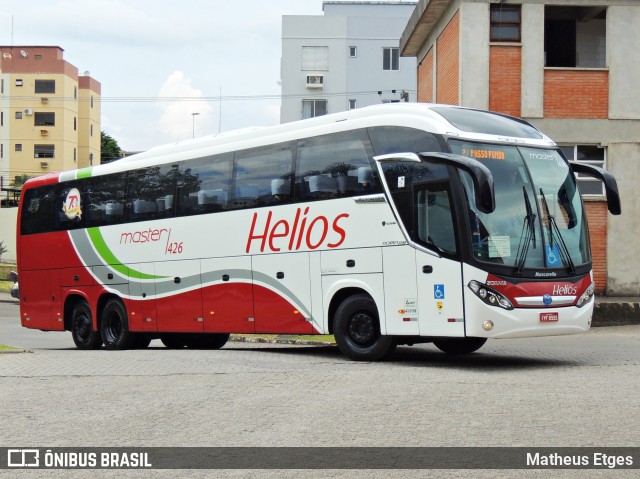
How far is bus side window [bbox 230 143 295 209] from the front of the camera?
17.5 metres

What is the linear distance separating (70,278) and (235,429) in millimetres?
14673

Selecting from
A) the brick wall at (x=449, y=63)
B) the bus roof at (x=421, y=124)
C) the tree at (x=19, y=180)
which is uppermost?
the tree at (x=19, y=180)

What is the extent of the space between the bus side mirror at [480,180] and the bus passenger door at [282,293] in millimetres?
3771

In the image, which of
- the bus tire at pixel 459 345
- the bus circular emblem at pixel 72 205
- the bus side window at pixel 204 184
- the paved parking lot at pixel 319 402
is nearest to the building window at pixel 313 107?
the bus circular emblem at pixel 72 205

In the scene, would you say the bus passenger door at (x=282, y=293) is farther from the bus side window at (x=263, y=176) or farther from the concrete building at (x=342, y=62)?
the concrete building at (x=342, y=62)

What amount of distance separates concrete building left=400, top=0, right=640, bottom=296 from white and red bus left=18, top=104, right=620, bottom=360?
1065 centimetres

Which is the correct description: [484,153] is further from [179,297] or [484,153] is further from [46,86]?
[46,86]

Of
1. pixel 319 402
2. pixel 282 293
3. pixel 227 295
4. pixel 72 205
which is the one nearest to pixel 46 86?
pixel 72 205

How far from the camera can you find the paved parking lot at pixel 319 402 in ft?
29.6

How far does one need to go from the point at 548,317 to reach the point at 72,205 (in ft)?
39.2

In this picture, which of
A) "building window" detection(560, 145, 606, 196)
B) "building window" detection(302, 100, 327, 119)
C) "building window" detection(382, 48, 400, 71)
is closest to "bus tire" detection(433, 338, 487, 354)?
"building window" detection(560, 145, 606, 196)

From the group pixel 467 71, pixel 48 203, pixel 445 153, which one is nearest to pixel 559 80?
pixel 467 71

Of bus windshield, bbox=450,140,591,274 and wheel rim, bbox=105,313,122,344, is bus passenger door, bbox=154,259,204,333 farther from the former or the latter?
bus windshield, bbox=450,140,591,274

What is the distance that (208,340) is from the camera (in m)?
22.1
